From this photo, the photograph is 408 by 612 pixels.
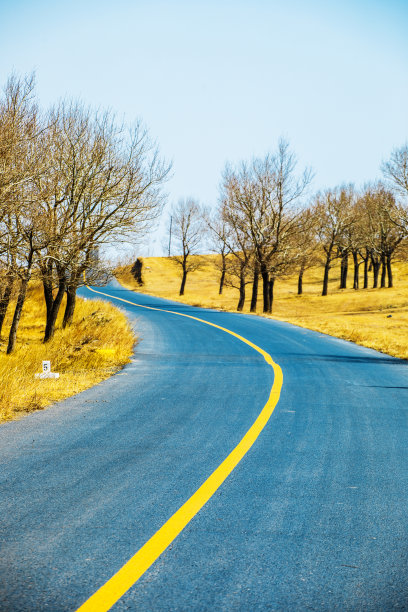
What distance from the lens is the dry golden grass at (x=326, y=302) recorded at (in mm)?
22833

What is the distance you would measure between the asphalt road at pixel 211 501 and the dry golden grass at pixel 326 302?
995cm

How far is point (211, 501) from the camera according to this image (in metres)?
4.15

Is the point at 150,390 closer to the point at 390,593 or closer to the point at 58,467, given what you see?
the point at 58,467

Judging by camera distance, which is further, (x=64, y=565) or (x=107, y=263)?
(x=107, y=263)

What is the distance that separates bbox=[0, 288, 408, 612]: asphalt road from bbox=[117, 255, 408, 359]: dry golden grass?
995cm

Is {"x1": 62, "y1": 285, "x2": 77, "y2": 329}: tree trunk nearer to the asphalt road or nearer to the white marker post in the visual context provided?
the white marker post

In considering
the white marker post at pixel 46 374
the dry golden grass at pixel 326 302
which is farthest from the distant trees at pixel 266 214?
the white marker post at pixel 46 374

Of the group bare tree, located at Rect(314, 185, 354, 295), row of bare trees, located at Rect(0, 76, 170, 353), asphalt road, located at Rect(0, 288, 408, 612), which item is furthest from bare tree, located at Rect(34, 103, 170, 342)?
bare tree, located at Rect(314, 185, 354, 295)

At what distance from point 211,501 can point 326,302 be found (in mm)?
53767

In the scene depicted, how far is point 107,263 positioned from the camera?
69.0 ft

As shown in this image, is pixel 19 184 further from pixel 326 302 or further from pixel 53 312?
pixel 326 302

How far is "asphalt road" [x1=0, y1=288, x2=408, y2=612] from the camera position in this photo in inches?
114

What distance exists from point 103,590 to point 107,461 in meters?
2.35

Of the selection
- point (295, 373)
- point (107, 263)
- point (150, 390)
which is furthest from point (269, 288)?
point (150, 390)
